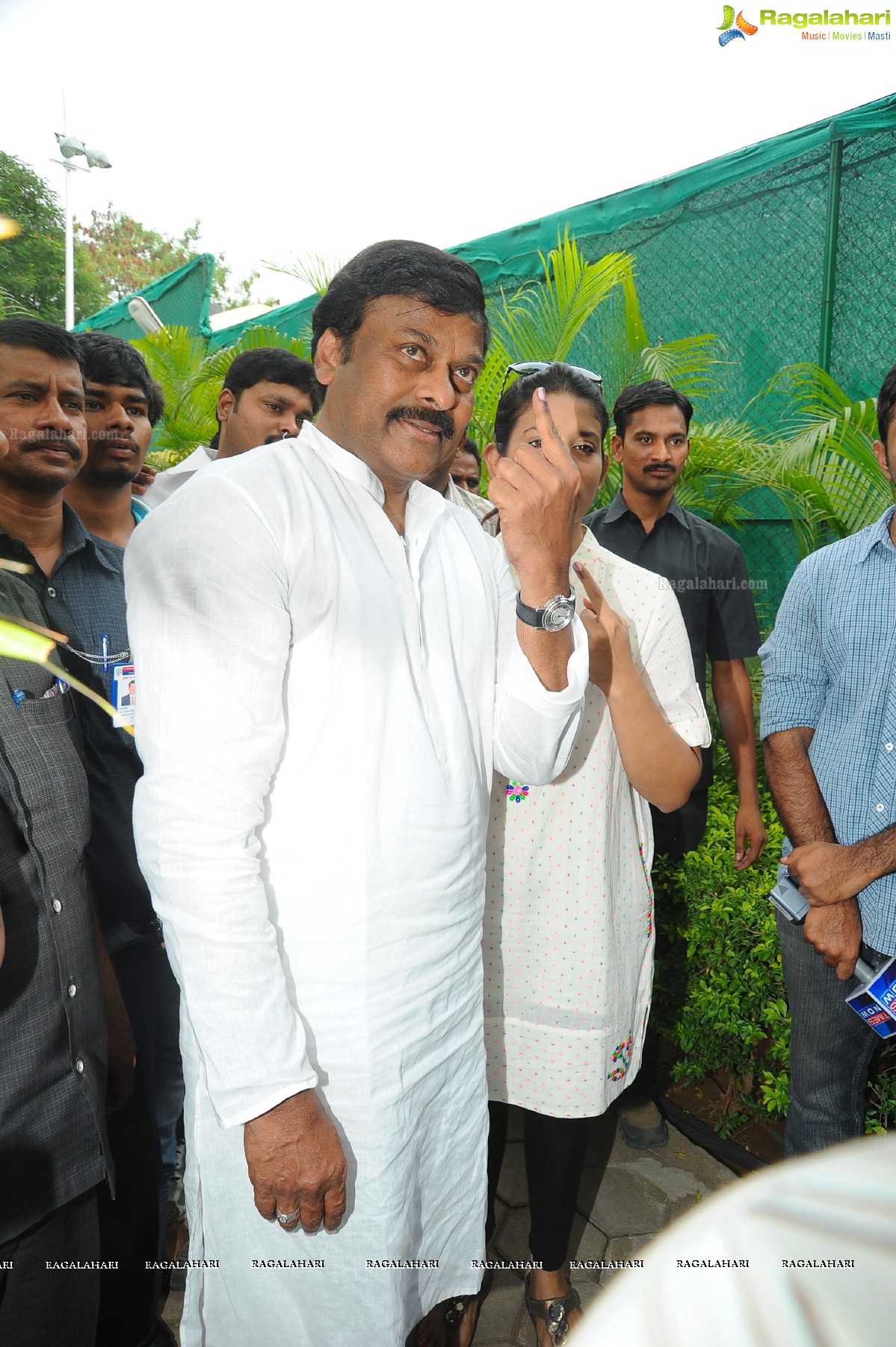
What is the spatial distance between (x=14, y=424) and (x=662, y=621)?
1409 mm

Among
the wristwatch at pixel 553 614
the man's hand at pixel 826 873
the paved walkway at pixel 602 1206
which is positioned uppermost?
the wristwatch at pixel 553 614

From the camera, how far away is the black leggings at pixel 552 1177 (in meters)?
1.80

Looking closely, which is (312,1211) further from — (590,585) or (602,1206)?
(602,1206)

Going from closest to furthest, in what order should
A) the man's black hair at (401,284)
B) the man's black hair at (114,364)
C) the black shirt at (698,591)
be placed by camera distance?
the man's black hair at (401,284) < the man's black hair at (114,364) < the black shirt at (698,591)

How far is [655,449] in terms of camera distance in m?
3.02

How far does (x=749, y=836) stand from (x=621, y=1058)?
1132 mm

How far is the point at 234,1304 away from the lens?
129 cm

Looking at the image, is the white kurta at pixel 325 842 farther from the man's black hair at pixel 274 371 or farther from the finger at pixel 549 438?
the man's black hair at pixel 274 371

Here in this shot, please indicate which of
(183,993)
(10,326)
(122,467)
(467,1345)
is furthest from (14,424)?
(467,1345)

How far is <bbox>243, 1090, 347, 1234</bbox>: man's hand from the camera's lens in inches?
43.9

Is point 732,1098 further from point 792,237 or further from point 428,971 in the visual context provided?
point 792,237

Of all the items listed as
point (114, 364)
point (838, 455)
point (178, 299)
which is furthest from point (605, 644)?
point (838, 455)

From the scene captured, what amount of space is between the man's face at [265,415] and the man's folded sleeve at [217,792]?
2015mm

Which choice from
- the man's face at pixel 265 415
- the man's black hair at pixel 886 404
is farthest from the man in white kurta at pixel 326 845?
the man's face at pixel 265 415
